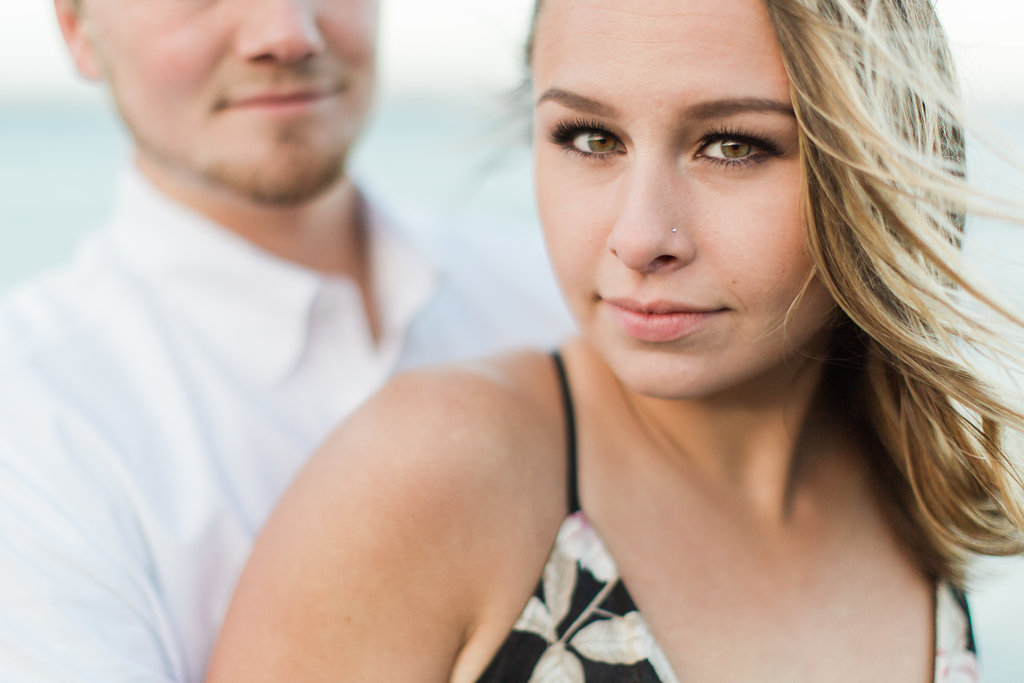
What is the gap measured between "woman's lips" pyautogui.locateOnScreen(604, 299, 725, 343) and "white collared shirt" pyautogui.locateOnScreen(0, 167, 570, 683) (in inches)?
34.9

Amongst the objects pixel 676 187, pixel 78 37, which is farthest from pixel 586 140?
pixel 78 37

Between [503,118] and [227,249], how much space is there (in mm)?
653

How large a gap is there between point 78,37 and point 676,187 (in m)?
1.73

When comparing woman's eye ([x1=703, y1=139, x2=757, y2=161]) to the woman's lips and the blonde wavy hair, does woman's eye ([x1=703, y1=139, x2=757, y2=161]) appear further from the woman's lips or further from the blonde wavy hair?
the woman's lips

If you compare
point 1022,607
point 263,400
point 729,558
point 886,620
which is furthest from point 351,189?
point 1022,607

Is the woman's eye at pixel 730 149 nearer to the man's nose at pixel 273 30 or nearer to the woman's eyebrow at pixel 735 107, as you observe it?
the woman's eyebrow at pixel 735 107

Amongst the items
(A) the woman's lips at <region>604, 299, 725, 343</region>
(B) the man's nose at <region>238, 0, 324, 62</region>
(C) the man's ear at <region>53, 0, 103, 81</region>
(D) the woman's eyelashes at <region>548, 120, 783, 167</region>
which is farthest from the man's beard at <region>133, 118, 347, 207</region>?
(A) the woman's lips at <region>604, 299, 725, 343</region>

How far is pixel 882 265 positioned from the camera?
1.29 metres

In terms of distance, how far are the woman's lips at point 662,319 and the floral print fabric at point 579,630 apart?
282mm

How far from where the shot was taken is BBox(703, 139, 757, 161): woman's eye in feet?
4.08

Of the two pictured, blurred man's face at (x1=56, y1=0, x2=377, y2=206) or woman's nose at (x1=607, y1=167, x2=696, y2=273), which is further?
blurred man's face at (x1=56, y1=0, x2=377, y2=206)

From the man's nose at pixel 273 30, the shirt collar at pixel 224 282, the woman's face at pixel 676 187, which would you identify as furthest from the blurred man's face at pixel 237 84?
the woman's face at pixel 676 187

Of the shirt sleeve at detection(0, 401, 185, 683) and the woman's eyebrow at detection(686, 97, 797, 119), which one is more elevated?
the woman's eyebrow at detection(686, 97, 797, 119)

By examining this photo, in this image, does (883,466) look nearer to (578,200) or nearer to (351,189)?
(578,200)
